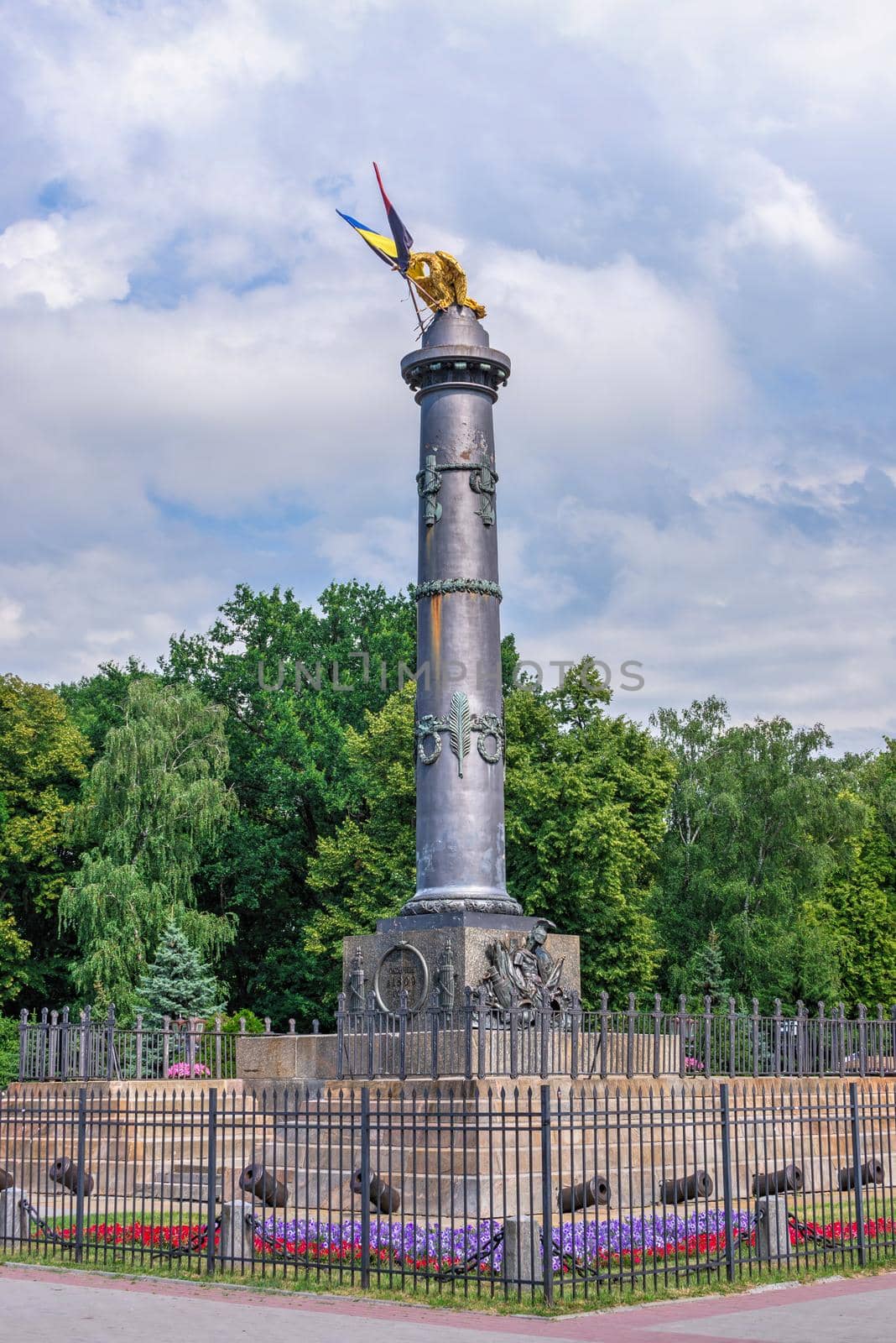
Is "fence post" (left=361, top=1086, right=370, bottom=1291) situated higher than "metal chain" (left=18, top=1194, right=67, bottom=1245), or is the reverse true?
"fence post" (left=361, top=1086, right=370, bottom=1291)

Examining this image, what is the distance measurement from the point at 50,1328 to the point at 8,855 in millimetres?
37548

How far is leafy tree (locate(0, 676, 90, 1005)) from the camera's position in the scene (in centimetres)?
4738

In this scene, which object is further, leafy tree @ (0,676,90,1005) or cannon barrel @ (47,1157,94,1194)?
leafy tree @ (0,676,90,1005)

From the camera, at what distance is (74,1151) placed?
21844 millimetres

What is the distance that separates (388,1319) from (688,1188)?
19.4 ft

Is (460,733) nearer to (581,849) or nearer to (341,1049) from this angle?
(341,1049)

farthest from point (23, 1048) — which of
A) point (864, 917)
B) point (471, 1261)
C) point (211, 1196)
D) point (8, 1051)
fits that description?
point (864, 917)

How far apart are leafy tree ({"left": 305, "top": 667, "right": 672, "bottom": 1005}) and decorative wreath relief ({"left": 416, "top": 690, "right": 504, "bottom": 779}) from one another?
15308 millimetres

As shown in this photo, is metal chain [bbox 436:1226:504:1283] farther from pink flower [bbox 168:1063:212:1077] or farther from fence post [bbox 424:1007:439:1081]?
pink flower [bbox 168:1063:212:1077]

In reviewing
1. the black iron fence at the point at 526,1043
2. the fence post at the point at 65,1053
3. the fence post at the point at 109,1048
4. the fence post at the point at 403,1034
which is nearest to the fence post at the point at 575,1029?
the black iron fence at the point at 526,1043

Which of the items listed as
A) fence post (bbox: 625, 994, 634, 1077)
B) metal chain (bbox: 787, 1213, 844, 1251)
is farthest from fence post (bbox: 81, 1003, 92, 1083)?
metal chain (bbox: 787, 1213, 844, 1251)

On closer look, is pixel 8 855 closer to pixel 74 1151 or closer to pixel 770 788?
pixel 770 788

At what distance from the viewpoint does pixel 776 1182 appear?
53.5 feet

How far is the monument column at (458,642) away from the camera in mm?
23766
